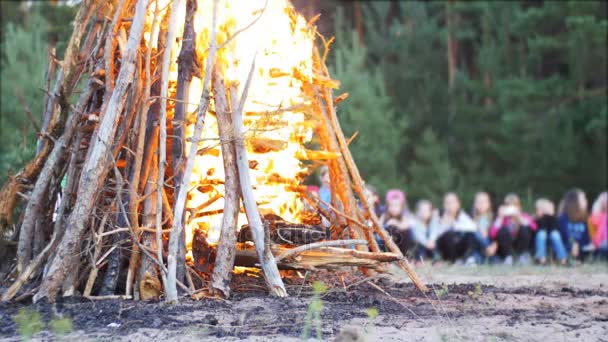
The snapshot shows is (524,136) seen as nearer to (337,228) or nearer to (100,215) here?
(337,228)

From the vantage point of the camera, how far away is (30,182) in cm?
654

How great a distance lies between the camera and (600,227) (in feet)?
38.7

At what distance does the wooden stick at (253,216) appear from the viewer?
570cm

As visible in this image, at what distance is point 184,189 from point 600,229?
8.03 m

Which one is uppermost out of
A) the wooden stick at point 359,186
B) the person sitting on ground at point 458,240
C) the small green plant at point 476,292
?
the wooden stick at point 359,186

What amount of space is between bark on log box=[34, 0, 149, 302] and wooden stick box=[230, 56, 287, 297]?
31.4 inches

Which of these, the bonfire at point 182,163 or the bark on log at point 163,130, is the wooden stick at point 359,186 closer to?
the bonfire at point 182,163

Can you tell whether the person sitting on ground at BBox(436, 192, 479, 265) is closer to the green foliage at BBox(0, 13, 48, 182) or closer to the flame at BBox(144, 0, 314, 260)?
the flame at BBox(144, 0, 314, 260)

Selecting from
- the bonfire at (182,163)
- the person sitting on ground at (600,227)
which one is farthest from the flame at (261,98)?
the person sitting on ground at (600,227)

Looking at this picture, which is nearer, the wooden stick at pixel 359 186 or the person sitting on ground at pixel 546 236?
the wooden stick at pixel 359 186

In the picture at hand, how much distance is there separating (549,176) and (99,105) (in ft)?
47.1

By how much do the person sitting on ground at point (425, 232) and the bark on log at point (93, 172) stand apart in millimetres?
6598

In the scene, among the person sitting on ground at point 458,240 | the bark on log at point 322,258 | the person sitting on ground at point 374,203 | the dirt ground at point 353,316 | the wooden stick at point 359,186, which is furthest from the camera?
the person sitting on ground at point 458,240

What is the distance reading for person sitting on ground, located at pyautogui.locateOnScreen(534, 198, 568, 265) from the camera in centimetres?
1164
